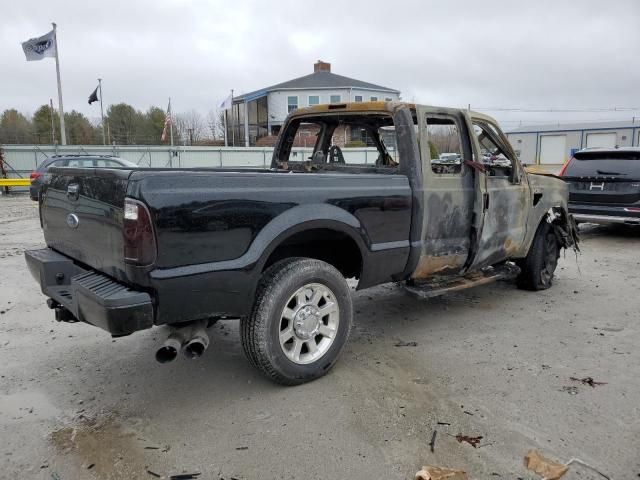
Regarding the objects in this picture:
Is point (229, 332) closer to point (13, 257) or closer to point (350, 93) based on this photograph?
point (13, 257)

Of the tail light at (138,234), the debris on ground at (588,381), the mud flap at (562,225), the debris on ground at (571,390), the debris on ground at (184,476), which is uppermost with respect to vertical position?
the tail light at (138,234)

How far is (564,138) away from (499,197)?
4897cm

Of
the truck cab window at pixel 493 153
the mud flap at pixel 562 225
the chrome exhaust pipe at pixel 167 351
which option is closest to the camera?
the chrome exhaust pipe at pixel 167 351

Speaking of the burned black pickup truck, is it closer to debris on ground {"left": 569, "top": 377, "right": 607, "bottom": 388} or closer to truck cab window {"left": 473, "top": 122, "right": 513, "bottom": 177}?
truck cab window {"left": 473, "top": 122, "right": 513, "bottom": 177}

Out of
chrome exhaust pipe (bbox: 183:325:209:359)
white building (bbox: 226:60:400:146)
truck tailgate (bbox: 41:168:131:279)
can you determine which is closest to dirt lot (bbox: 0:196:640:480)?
chrome exhaust pipe (bbox: 183:325:209:359)

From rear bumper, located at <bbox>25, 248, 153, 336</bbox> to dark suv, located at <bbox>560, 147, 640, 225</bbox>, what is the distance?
8794 mm

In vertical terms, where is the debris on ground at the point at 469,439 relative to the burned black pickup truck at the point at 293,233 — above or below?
below

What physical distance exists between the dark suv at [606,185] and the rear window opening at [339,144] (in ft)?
19.3

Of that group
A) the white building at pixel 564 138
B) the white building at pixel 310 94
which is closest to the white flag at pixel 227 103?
the white building at pixel 310 94

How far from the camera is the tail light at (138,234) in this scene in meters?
2.86

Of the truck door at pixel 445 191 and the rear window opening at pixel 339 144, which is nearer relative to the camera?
the truck door at pixel 445 191

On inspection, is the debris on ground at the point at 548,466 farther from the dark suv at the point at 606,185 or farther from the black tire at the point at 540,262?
the dark suv at the point at 606,185

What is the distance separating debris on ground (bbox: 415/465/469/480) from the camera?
2.66 metres

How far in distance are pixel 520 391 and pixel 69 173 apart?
342 cm
